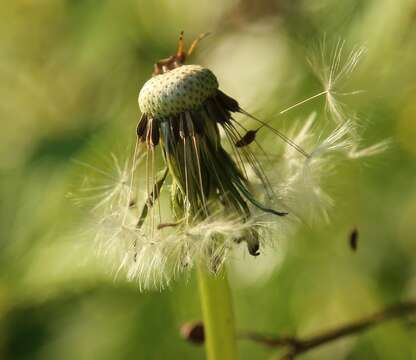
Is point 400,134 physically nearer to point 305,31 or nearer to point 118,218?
point 305,31

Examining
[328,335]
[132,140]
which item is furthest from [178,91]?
[328,335]


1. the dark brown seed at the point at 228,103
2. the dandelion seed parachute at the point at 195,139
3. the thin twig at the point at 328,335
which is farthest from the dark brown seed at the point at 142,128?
the thin twig at the point at 328,335

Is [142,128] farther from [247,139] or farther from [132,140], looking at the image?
[132,140]

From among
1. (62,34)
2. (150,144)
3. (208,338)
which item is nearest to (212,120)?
(150,144)

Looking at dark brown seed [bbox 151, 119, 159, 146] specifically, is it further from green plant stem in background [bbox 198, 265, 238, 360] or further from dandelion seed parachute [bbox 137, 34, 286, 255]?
green plant stem in background [bbox 198, 265, 238, 360]

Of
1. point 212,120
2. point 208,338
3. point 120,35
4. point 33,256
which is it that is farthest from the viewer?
point 120,35

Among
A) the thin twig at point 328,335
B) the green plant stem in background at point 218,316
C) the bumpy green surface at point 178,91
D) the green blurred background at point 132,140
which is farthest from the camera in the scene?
the green blurred background at point 132,140

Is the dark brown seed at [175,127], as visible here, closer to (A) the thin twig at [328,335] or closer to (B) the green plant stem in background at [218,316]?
(B) the green plant stem in background at [218,316]
